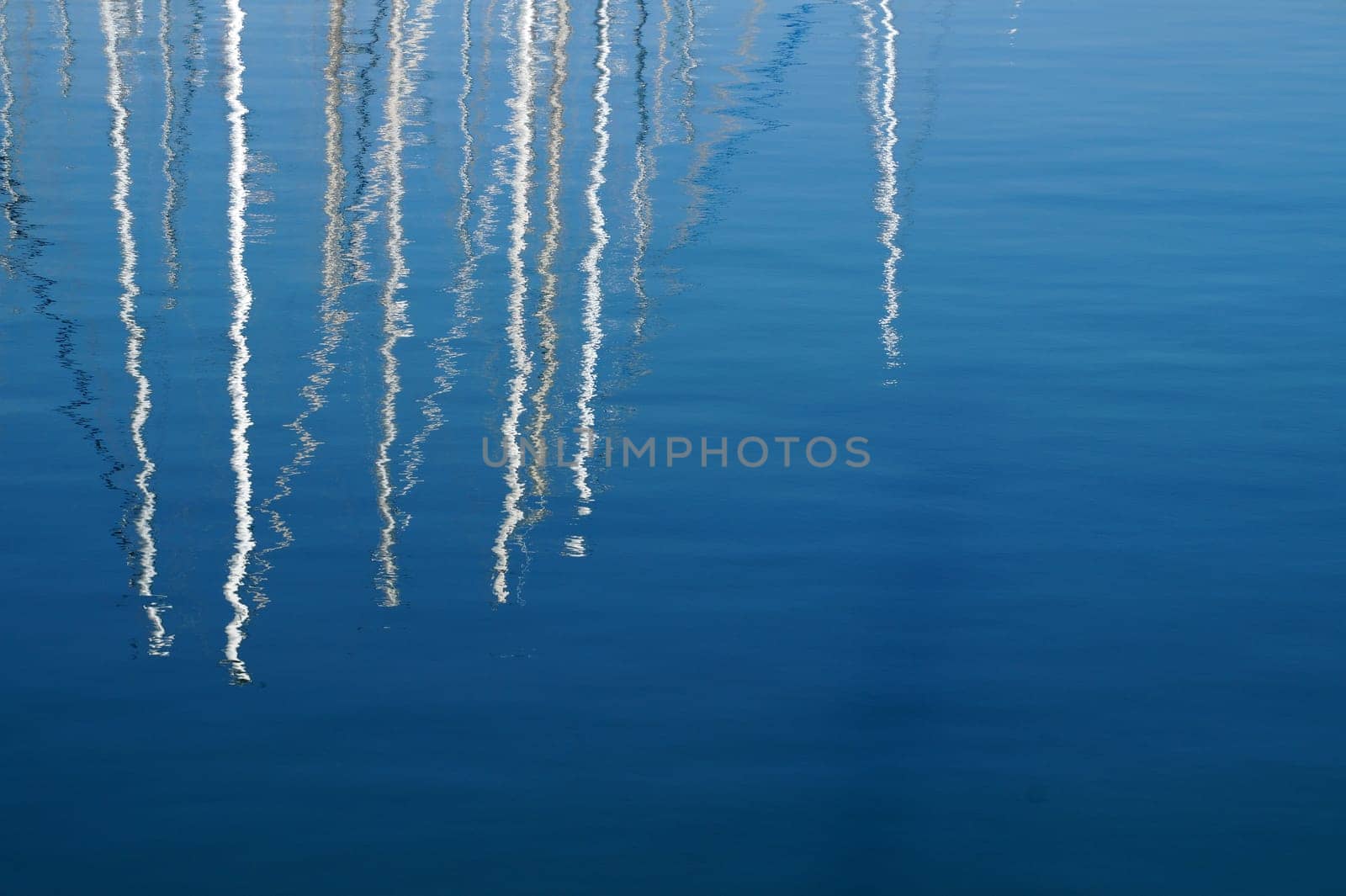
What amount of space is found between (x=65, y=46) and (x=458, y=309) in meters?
11.5

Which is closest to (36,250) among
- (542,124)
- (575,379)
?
(575,379)

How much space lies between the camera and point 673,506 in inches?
360

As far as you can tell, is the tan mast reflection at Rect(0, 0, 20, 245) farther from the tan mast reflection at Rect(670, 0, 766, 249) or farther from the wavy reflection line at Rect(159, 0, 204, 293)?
the tan mast reflection at Rect(670, 0, 766, 249)

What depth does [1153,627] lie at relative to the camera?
7938 mm

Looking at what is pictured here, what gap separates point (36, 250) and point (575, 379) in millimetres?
4465

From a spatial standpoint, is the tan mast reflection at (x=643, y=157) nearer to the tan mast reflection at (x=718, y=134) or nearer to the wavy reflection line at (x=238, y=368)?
the tan mast reflection at (x=718, y=134)

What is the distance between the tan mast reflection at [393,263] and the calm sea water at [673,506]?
45mm

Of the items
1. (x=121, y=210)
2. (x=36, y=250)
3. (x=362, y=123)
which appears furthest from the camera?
(x=362, y=123)

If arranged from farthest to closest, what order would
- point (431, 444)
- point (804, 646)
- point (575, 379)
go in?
point (575, 379) → point (431, 444) → point (804, 646)

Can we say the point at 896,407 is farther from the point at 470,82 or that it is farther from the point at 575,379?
the point at 470,82

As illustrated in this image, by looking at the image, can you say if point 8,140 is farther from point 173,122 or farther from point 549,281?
point 549,281

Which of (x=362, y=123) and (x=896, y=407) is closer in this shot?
(x=896, y=407)

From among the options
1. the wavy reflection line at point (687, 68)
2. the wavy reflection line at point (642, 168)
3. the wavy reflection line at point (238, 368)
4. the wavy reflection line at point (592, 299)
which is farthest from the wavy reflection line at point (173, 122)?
the wavy reflection line at point (687, 68)

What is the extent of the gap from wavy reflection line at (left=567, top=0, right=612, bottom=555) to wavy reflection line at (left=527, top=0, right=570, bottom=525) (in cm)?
17
